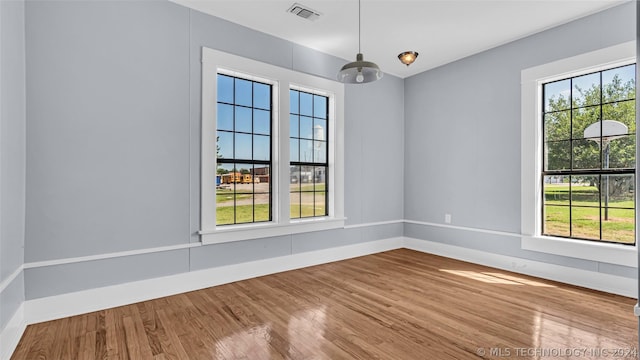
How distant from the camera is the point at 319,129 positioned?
4.52 meters

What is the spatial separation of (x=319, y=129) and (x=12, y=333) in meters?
3.63

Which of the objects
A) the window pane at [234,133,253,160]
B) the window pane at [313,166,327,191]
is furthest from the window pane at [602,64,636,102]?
the window pane at [234,133,253,160]

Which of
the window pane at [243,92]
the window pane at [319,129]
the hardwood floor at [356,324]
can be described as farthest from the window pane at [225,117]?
the hardwood floor at [356,324]

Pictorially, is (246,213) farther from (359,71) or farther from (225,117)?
(359,71)

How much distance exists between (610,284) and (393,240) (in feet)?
8.85

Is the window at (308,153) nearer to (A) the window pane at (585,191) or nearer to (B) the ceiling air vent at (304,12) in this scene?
(B) the ceiling air vent at (304,12)

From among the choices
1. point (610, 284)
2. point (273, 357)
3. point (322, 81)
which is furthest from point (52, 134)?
point (610, 284)

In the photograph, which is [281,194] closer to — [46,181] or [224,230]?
[224,230]

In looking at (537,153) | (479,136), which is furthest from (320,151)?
(537,153)

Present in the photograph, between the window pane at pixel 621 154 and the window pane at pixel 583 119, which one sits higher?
the window pane at pixel 583 119

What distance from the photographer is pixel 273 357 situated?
2041 millimetres

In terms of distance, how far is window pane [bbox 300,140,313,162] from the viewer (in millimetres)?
4328

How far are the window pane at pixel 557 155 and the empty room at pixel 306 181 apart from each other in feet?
0.10

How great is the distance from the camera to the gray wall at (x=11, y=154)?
2.06 metres
